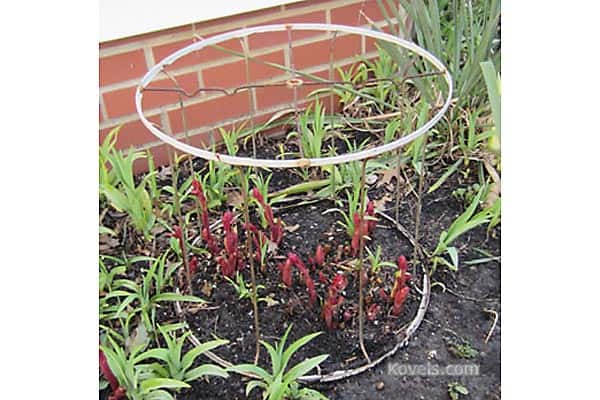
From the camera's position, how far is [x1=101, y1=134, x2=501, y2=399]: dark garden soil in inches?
38.9

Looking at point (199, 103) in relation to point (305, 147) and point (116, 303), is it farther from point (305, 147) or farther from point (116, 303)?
point (116, 303)

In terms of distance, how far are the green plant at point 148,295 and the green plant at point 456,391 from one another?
38 centimetres

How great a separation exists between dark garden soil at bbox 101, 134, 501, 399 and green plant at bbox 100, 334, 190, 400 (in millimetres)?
51

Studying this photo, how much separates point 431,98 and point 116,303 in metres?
0.66

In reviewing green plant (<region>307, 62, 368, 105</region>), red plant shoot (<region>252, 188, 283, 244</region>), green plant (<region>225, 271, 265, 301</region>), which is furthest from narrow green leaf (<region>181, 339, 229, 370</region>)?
green plant (<region>307, 62, 368, 105</region>)

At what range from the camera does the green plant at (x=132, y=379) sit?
3.04 feet

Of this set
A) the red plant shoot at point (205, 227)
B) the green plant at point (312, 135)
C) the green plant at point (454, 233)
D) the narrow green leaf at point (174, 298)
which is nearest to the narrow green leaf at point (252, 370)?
the narrow green leaf at point (174, 298)

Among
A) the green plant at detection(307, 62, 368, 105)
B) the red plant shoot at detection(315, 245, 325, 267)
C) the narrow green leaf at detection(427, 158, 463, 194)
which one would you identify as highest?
the green plant at detection(307, 62, 368, 105)

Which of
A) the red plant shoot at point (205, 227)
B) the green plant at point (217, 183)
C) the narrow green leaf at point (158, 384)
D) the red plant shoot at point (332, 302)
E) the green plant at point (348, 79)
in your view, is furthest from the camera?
the green plant at point (348, 79)

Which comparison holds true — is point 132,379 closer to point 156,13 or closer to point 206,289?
point 206,289

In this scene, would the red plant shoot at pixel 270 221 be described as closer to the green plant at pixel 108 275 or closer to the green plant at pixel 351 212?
the green plant at pixel 351 212

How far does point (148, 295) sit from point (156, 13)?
0.50 m

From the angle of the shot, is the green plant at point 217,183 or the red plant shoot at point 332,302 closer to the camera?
the red plant shoot at point 332,302

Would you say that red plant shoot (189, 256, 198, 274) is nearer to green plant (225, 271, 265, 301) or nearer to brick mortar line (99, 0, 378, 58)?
green plant (225, 271, 265, 301)
